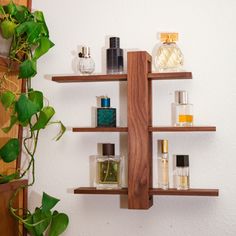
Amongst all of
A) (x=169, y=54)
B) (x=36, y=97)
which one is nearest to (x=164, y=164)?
(x=169, y=54)

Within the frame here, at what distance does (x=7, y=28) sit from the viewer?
1.66 meters

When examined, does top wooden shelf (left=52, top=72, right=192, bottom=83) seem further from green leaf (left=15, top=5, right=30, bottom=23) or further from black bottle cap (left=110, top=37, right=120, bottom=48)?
green leaf (left=15, top=5, right=30, bottom=23)

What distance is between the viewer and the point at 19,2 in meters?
1.79

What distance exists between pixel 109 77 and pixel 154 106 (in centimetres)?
19

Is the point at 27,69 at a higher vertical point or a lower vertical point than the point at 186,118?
higher

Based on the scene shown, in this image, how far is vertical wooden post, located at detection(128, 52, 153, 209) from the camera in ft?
5.34

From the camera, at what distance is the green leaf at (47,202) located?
1671mm

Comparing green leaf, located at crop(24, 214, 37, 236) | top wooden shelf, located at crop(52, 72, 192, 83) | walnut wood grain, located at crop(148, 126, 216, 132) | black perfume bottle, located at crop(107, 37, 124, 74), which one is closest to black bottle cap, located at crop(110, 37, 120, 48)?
black perfume bottle, located at crop(107, 37, 124, 74)

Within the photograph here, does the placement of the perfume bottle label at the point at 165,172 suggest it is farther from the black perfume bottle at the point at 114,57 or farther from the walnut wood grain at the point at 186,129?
the black perfume bottle at the point at 114,57

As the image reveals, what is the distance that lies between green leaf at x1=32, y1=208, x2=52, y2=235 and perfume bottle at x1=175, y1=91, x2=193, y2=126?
1.73ft

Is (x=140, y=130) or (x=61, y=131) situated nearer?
(x=140, y=130)

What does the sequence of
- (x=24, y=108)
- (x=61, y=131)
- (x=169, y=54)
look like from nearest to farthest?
(x=24, y=108) < (x=169, y=54) < (x=61, y=131)

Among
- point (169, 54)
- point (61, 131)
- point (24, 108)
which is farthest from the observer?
point (61, 131)

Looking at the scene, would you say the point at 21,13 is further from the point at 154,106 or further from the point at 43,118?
the point at 154,106
